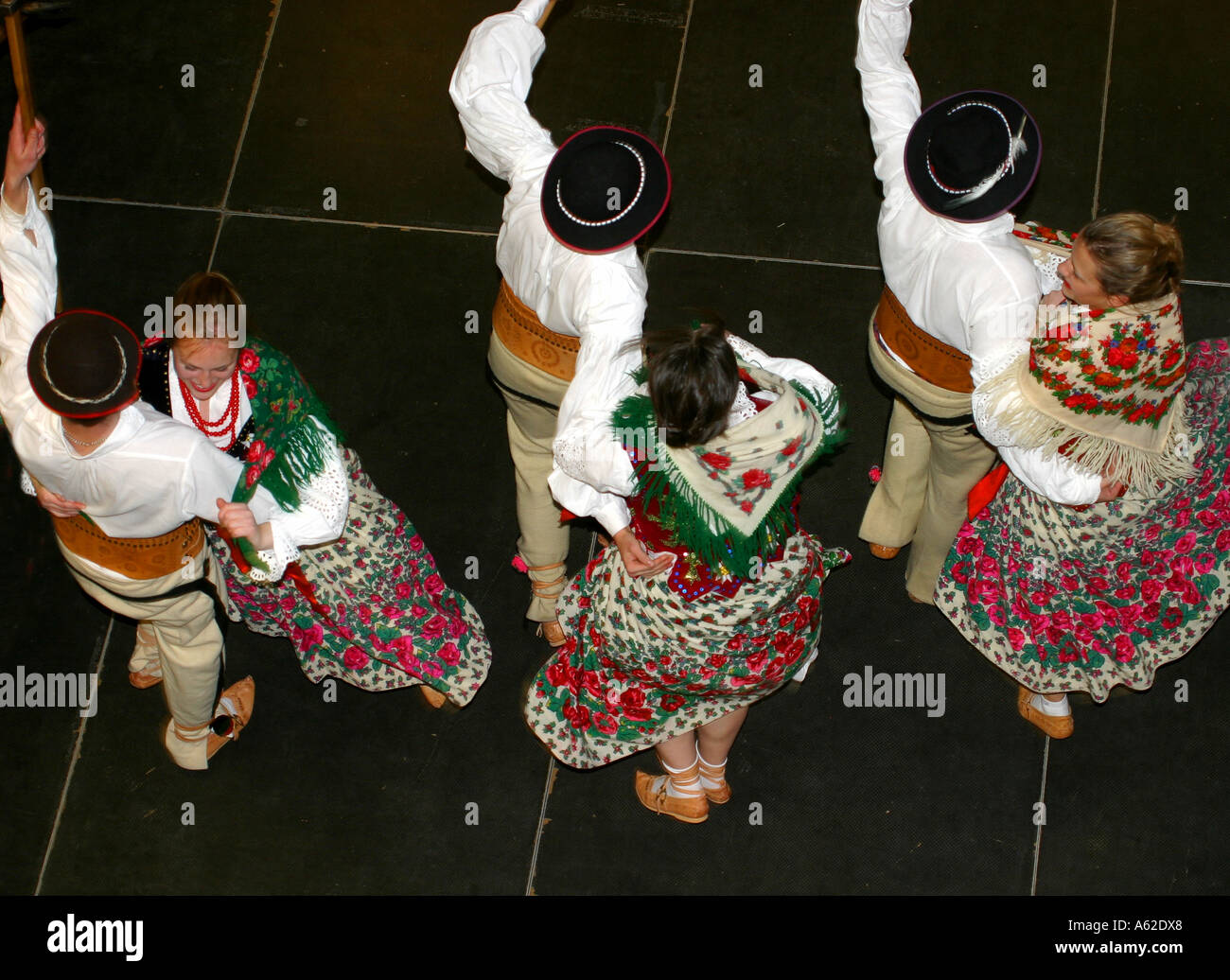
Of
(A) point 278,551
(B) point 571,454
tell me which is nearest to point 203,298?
(A) point 278,551

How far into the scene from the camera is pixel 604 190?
8.79 ft

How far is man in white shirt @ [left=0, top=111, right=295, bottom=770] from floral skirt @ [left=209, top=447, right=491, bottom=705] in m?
0.24

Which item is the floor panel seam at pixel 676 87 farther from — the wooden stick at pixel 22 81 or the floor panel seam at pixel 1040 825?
the floor panel seam at pixel 1040 825

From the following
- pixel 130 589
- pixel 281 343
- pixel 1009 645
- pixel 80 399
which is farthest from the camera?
pixel 281 343

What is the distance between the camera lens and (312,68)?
175 inches

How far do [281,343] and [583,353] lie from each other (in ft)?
5.63

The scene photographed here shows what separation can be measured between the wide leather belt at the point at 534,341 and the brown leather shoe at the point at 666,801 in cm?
115

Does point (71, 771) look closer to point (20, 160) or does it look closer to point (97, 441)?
point (97, 441)

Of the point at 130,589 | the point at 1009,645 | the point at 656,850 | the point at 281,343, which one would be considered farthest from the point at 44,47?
the point at 1009,645

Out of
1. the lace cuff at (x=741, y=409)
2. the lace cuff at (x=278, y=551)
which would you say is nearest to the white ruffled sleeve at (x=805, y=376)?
the lace cuff at (x=741, y=409)

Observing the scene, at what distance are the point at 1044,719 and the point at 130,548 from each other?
2.35 metres

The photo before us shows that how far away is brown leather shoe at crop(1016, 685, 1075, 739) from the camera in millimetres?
3488

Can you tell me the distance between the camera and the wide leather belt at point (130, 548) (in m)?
2.84
